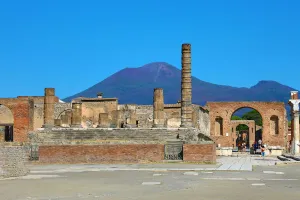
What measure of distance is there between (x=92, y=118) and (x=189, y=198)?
33.2m

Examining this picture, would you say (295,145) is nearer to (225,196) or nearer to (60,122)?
(60,122)

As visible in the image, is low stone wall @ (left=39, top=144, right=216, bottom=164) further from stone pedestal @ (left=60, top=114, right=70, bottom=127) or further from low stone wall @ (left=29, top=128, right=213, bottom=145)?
stone pedestal @ (left=60, top=114, right=70, bottom=127)

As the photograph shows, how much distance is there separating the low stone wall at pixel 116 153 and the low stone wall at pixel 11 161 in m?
7.53

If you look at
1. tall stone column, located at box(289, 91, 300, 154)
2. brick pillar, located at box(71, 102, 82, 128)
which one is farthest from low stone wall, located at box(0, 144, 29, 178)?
tall stone column, located at box(289, 91, 300, 154)

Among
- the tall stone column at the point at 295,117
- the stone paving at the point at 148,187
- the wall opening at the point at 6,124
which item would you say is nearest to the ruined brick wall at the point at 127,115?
the wall opening at the point at 6,124

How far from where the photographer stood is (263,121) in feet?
158

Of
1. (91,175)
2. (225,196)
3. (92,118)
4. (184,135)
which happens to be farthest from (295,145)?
(225,196)

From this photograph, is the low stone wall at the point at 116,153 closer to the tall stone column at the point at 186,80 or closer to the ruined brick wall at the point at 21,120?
the tall stone column at the point at 186,80

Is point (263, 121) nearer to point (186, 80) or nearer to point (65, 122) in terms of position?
point (65, 122)

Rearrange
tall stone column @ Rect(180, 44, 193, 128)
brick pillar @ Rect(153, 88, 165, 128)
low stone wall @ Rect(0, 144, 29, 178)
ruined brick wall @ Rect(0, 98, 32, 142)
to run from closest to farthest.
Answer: low stone wall @ Rect(0, 144, 29, 178), tall stone column @ Rect(180, 44, 193, 128), brick pillar @ Rect(153, 88, 165, 128), ruined brick wall @ Rect(0, 98, 32, 142)

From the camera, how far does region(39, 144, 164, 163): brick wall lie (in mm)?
25000

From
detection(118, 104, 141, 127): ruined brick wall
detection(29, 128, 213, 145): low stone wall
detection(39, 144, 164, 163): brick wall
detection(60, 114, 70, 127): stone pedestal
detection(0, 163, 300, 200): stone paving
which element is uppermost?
detection(118, 104, 141, 127): ruined brick wall

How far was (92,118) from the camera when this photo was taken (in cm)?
4434

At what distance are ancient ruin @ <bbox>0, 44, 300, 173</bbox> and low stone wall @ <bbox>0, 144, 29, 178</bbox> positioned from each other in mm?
7753
